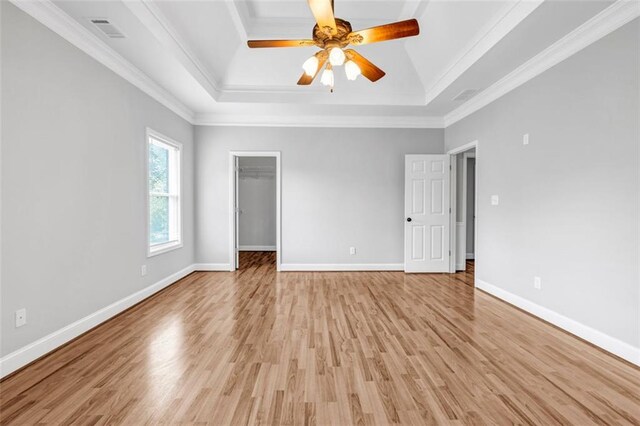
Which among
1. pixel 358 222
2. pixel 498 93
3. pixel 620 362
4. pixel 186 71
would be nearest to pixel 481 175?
pixel 498 93

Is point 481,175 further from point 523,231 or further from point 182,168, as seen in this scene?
point 182,168

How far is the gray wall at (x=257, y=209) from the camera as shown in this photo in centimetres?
868

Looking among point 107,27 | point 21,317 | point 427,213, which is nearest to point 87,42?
point 107,27

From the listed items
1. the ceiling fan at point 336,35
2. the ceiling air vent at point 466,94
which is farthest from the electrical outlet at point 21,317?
the ceiling air vent at point 466,94

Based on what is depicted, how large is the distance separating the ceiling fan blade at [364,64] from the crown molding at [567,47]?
5.83 ft

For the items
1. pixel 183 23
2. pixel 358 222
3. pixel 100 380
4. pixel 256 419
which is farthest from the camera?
pixel 358 222

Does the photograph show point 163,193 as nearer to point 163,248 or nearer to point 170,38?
point 163,248

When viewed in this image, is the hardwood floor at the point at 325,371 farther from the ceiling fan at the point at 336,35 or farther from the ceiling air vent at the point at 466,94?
the ceiling air vent at the point at 466,94

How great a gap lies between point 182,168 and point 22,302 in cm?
326

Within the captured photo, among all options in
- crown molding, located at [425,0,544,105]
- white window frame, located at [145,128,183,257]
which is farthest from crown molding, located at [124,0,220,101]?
crown molding, located at [425,0,544,105]

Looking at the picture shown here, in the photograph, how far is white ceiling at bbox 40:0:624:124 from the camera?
2.82m

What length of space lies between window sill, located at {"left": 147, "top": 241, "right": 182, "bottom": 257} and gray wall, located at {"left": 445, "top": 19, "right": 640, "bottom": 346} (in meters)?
4.66

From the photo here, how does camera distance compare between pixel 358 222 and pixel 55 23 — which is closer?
pixel 55 23

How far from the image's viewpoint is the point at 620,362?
2.47m
